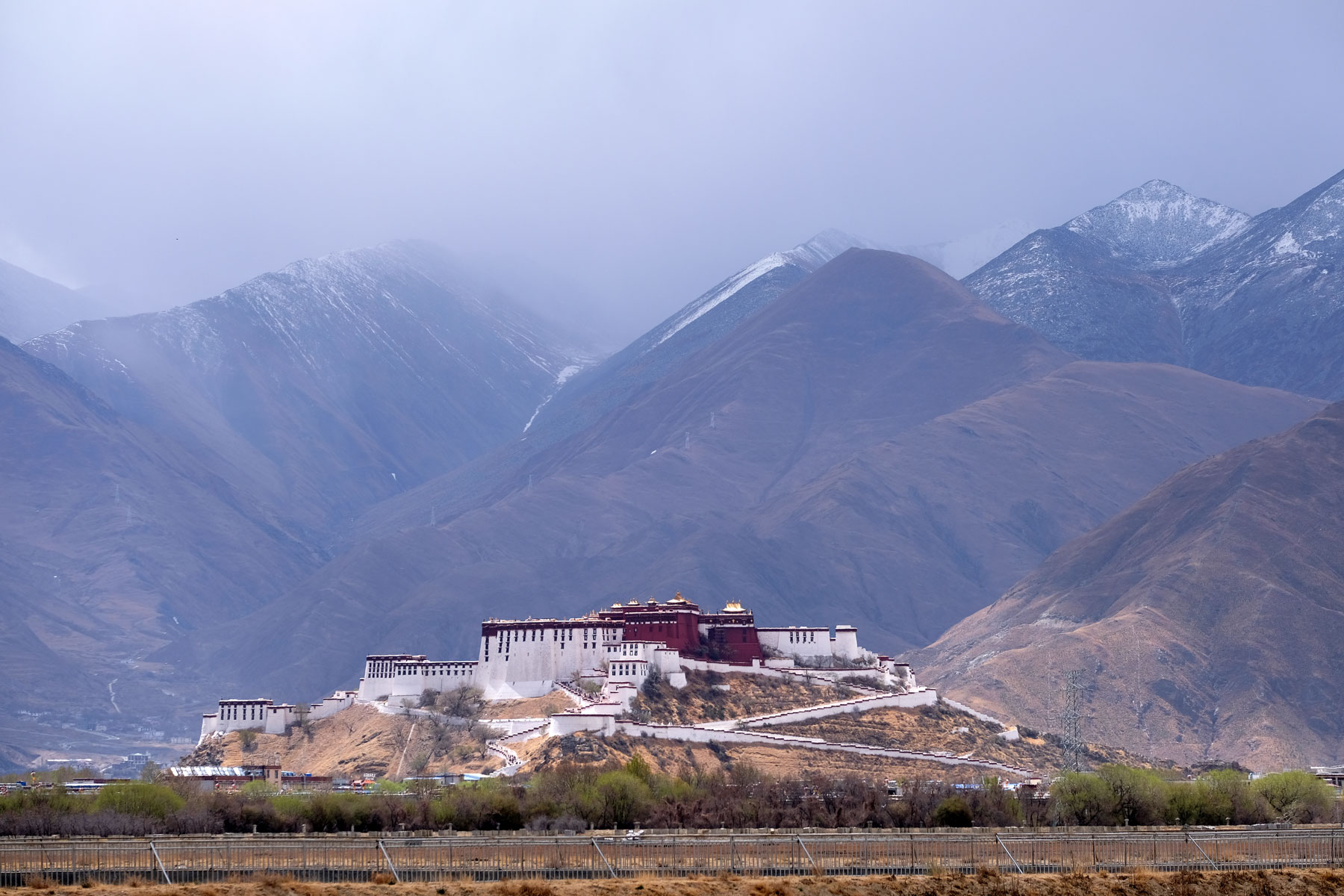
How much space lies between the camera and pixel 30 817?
6794cm

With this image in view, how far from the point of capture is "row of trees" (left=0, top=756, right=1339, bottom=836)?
70.4 metres

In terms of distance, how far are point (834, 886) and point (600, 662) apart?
71398 millimetres

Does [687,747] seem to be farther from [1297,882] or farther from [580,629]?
[1297,882]

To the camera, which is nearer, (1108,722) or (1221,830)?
(1221,830)

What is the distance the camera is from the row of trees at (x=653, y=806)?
70375 mm

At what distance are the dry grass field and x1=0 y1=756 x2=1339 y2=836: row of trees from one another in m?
18.3

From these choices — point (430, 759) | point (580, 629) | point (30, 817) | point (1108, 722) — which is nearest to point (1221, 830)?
point (30, 817)

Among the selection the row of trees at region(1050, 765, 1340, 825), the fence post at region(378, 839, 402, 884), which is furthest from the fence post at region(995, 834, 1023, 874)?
the fence post at region(378, 839, 402, 884)

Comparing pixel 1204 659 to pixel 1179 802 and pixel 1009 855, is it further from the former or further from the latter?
pixel 1009 855

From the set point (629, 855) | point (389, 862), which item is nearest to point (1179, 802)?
point (629, 855)

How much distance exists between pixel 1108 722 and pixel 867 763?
60670mm

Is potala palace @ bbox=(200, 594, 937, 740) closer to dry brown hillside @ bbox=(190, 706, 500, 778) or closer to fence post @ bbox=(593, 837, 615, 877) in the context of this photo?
dry brown hillside @ bbox=(190, 706, 500, 778)

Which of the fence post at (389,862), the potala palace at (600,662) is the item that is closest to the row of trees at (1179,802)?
the fence post at (389,862)

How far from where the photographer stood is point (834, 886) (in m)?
49.9
